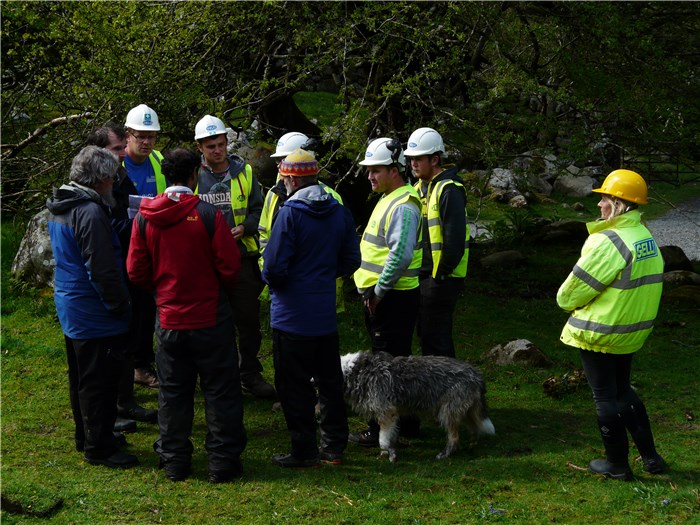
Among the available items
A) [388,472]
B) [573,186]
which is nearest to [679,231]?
[573,186]

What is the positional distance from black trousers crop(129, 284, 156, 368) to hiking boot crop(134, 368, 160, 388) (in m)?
0.05

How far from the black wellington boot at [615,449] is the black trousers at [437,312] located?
1801mm

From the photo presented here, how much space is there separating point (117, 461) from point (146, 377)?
198cm

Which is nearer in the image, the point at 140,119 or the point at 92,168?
the point at 92,168

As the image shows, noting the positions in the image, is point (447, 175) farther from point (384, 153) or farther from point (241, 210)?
→ point (241, 210)

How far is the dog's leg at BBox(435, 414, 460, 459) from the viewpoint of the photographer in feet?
23.0

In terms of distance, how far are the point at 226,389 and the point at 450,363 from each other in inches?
77.4

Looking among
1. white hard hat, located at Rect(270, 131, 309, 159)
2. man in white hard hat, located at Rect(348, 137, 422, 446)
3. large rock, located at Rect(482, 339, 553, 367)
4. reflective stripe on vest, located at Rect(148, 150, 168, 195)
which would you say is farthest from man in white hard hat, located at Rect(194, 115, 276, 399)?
large rock, located at Rect(482, 339, 553, 367)

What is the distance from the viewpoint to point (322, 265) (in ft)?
21.5

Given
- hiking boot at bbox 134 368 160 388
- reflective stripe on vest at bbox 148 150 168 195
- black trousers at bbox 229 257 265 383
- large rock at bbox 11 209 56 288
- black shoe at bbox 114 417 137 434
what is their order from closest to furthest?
1. black shoe at bbox 114 417 137 434
2. reflective stripe on vest at bbox 148 150 168 195
3. black trousers at bbox 229 257 265 383
4. hiking boot at bbox 134 368 160 388
5. large rock at bbox 11 209 56 288

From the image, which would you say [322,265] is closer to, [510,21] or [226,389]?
[226,389]

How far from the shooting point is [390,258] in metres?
7.06

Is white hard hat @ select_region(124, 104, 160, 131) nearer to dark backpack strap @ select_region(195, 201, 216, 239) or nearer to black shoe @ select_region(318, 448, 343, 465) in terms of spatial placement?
dark backpack strap @ select_region(195, 201, 216, 239)

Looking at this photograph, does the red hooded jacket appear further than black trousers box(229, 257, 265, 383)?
No
